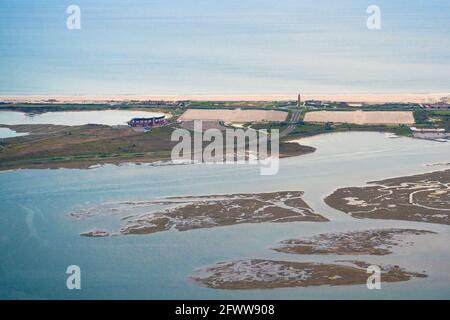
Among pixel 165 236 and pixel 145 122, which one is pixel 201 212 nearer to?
pixel 165 236

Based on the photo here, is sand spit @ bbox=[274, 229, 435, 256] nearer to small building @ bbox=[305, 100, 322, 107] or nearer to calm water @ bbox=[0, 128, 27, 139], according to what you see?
calm water @ bbox=[0, 128, 27, 139]

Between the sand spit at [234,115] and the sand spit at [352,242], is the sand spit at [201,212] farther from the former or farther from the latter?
the sand spit at [234,115]

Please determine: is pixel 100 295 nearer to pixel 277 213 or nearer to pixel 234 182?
pixel 277 213

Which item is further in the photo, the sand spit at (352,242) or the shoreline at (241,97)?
the shoreline at (241,97)

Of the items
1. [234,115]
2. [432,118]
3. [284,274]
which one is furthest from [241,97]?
[284,274]

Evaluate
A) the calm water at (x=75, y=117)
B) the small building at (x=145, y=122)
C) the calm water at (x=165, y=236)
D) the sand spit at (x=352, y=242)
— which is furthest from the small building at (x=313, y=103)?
the sand spit at (x=352, y=242)
